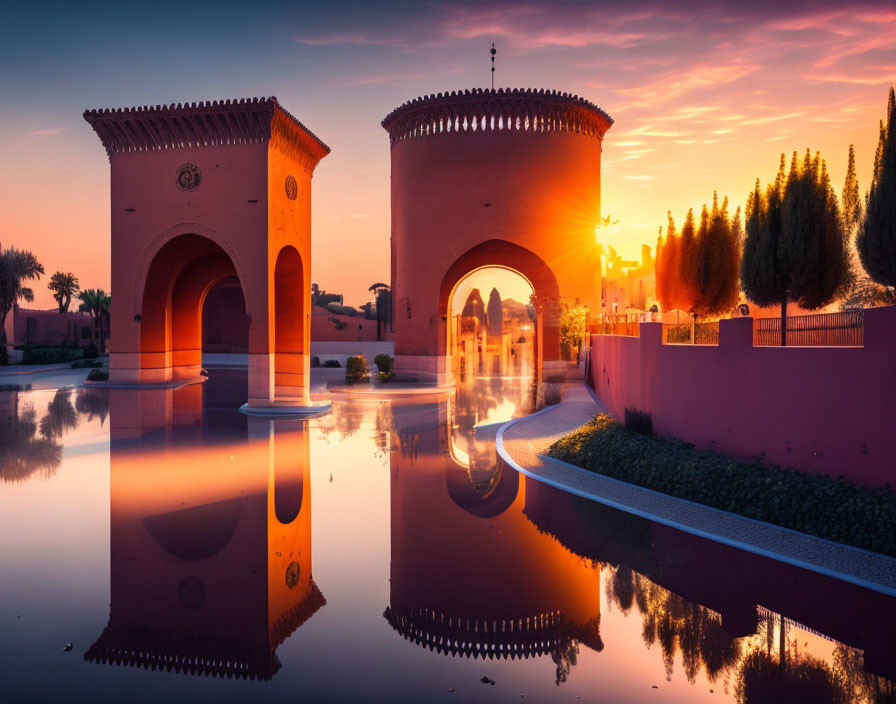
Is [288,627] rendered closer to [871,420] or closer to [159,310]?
[871,420]

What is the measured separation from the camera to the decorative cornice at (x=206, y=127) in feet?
58.7

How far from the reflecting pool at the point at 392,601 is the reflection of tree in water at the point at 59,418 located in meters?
4.85

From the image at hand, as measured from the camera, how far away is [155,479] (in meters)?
9.45

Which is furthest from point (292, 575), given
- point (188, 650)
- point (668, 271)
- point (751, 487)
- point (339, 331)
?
point (339, 331)

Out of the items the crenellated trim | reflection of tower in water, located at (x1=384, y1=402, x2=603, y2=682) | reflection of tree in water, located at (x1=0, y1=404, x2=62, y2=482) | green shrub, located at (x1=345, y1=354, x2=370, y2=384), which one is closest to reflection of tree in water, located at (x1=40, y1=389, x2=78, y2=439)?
reflection of tree in water, located at (x1=0, y1=404, x2=62, y2=482)

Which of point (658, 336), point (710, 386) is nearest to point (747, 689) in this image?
point (710, 386)

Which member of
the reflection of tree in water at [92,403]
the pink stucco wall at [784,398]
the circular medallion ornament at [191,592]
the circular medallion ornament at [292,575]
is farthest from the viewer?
the reflection of tree in water at [92,403]

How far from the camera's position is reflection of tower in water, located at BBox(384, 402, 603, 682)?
477 cm

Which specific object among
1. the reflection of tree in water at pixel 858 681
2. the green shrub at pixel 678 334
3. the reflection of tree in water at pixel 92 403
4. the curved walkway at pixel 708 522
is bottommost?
the reflection of tree in water at pixel 858 681

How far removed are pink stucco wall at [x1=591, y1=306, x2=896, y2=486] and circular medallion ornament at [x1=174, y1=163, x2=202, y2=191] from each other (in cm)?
1552

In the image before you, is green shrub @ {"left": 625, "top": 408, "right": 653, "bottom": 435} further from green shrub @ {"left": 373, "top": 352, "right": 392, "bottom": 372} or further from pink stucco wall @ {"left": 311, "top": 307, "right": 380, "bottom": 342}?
pink stucco wall @ {"left": 311, "top": 307, "right": 380, "bottom": 342}

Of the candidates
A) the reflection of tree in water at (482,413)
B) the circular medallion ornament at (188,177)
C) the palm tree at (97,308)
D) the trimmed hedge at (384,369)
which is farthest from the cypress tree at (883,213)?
the palm tree at (97,308)

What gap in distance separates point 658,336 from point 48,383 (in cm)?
2717

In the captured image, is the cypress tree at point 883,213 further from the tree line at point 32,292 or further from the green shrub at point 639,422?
the tree line at point 32,292
